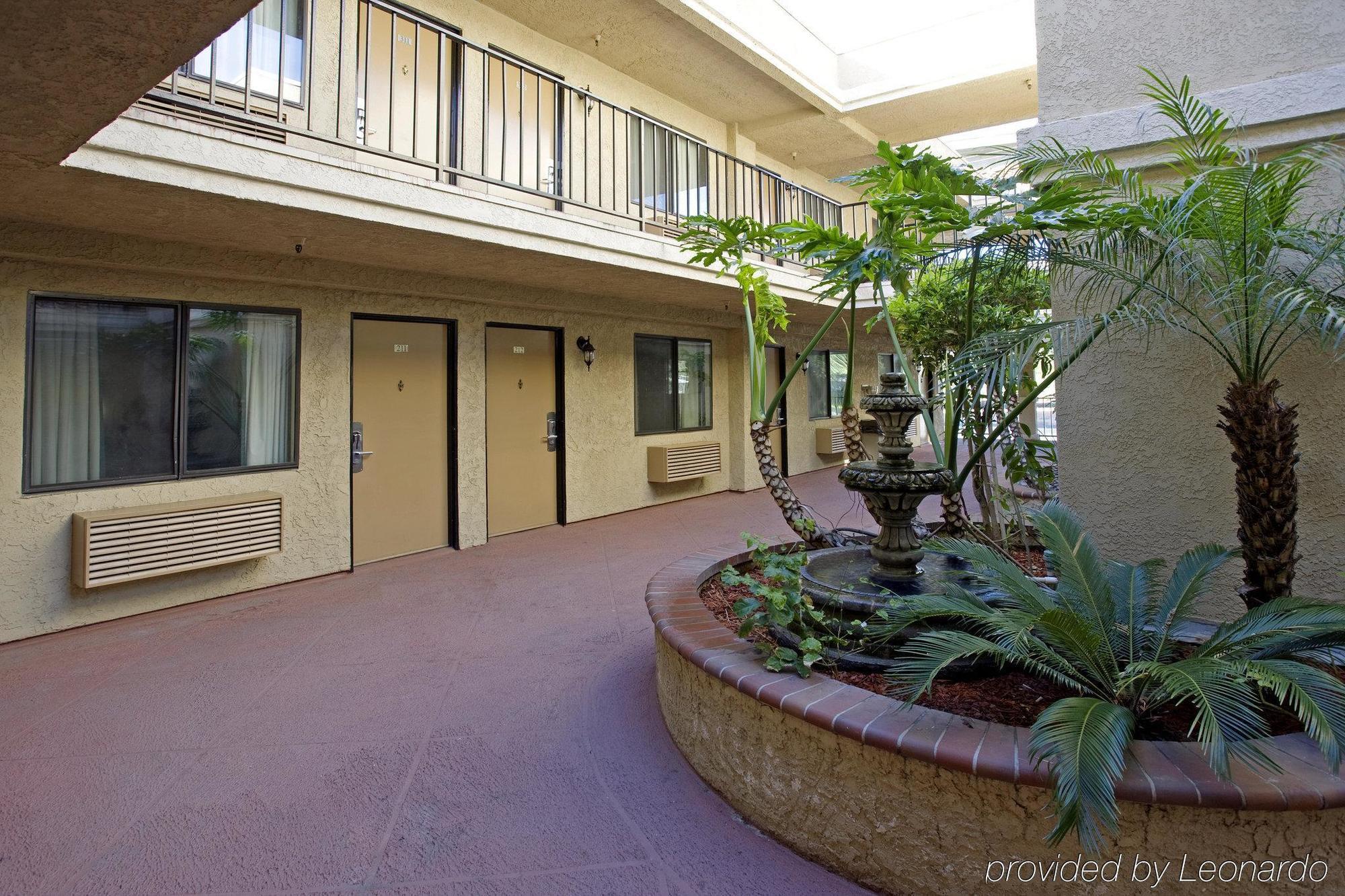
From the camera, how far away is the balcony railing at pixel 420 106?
188 inches

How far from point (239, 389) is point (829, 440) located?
32.1ft

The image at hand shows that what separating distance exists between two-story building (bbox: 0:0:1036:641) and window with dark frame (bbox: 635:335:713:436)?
0.05 metres

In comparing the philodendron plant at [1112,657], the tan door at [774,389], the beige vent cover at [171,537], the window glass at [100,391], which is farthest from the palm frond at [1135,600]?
the tan door at [774,389]

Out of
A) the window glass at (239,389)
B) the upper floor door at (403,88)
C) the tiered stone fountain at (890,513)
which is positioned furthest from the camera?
the upper floor door at (403,88)

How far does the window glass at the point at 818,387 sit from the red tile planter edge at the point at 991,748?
409 inches

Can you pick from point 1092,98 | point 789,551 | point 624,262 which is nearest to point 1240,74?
point 1092,98

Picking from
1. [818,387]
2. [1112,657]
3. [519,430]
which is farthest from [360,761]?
[818,387]

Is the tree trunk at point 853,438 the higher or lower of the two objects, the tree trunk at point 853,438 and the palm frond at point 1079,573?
the higher

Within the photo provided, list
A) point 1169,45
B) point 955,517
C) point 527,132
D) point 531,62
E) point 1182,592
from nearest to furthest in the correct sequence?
1. point 1182,592
2. point 1169,45
3. point 955,517
4. point 531,62
5. point 527,132

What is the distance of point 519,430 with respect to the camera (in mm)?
7719

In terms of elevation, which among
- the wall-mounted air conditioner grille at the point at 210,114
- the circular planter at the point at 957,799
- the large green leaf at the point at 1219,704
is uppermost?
the wall-mounted air conditioner grille at the point at 210,114

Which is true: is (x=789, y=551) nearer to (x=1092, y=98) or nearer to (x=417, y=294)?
(x=1092, y=98)

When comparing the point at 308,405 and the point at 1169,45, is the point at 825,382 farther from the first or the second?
the point at 308,405

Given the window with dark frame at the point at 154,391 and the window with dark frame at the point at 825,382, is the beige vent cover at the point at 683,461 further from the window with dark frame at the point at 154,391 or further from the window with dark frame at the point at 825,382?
the window with dark frame at the point at 154,391
